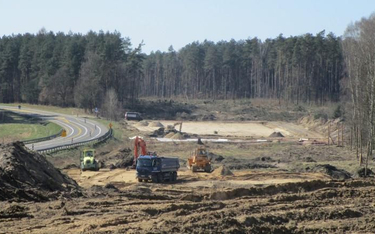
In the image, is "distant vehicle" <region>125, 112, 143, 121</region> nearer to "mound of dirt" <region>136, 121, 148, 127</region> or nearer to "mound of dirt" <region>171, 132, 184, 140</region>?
"mound of dirt" <region>136, 121, 148, 127</region>

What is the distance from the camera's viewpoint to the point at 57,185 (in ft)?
100

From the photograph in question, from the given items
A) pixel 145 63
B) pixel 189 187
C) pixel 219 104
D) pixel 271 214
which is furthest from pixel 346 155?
pixel 145 63

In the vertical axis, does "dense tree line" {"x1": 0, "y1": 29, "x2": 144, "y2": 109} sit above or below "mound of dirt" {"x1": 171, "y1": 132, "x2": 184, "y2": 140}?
above

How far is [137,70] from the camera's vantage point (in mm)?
134375

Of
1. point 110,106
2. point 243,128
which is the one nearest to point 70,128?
point 110,106

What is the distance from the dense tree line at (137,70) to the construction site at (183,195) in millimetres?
48972

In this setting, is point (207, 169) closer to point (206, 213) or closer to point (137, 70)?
Result: point (206, 213)

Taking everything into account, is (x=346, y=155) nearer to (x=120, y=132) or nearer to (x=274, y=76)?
(x=120, y=132)

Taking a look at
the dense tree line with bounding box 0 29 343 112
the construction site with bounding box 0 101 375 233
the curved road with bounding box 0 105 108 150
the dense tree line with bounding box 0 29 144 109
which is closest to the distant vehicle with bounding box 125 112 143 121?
the dense tree line with bounding box 0 29 343 112

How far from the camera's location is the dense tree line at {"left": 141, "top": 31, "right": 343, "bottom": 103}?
12719 cm

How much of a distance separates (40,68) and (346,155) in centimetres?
7352

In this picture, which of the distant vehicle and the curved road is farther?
the distant vehicle

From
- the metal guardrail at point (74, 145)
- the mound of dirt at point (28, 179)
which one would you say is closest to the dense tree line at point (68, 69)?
the metal guardrail at point (74, 145)

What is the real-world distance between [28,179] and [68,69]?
8265 centimetres
